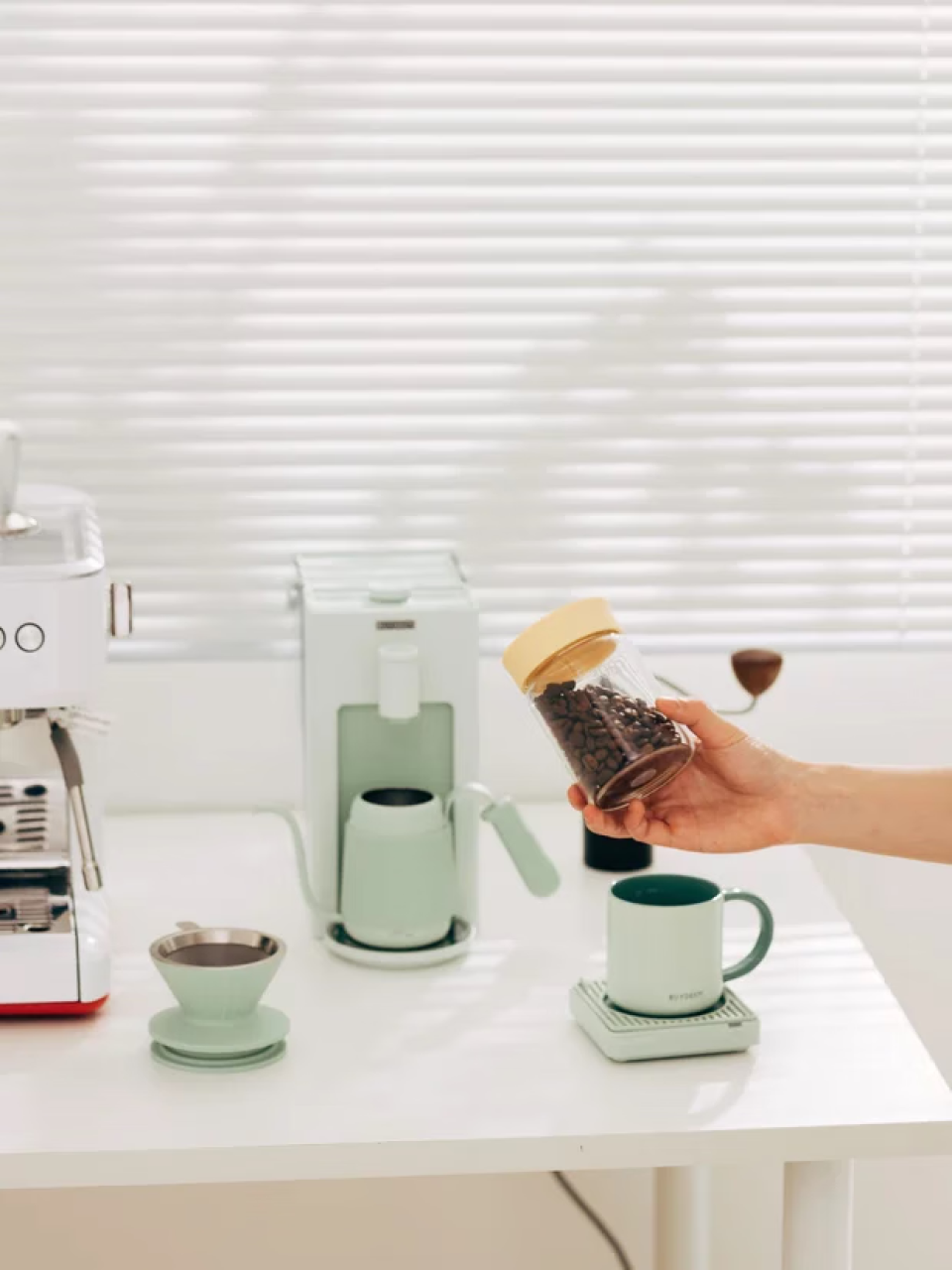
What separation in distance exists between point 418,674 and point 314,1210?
780 millimetres

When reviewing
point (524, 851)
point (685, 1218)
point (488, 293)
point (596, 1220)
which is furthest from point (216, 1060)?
point (488, 293)

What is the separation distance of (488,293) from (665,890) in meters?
0.79

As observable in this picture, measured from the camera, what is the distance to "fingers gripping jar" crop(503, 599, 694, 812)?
1.28m

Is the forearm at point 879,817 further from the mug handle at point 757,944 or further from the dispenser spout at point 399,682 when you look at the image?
the dispenser spout at point 399,682

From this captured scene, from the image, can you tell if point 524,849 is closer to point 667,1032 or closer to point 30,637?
point 667,1032

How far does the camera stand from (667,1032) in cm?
136

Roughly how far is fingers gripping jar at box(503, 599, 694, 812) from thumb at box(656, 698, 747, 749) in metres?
0.01

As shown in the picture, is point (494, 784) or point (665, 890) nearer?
point (665, 890)

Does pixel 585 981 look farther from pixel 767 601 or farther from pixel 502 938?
pixel 767 601

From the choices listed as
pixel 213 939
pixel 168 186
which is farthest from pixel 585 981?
pixel 168 186

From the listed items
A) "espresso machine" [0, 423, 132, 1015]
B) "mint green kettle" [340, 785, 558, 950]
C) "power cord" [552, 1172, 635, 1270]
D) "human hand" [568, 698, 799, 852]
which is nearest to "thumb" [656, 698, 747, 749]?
"human hand" [568, 698, 799, 852]

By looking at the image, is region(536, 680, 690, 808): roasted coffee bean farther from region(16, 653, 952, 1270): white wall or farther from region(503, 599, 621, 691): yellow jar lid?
region(16, 653, 952, 1270): white wall

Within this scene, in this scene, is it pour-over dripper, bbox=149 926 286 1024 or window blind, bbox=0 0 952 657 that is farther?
window blind, bbox=0 0 952 657

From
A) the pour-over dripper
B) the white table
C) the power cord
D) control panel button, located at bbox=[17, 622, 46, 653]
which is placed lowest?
the power cord
